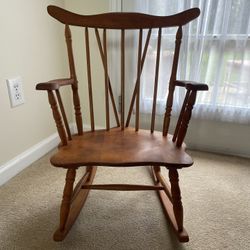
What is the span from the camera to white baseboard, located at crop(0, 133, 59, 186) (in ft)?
4.12

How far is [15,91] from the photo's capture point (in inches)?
49.1

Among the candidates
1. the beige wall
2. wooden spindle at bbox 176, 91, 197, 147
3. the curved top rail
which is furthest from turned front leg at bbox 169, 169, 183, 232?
the beige wall

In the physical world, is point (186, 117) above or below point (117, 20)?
below

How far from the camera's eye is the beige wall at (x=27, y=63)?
1179 mm

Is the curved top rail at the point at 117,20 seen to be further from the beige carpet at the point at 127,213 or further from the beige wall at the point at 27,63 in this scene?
the beige carpet at the point at 127,213

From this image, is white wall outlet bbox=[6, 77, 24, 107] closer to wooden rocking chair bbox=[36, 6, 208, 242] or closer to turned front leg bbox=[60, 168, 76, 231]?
wooden rocking chair bbox=[36, 6, 208, 242]

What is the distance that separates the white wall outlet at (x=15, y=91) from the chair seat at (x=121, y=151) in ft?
1.53

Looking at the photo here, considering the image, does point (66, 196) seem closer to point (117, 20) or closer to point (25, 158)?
A: point (25, 158)

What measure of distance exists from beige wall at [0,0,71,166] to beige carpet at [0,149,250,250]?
22 centimetres

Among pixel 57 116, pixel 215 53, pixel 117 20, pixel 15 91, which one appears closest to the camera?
pixel 57 116

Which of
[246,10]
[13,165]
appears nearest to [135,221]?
[13,165]

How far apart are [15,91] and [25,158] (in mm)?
403

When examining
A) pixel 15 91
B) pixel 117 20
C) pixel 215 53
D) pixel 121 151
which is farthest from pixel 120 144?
pixel 215 53

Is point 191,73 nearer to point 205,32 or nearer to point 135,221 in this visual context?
point 205,32
